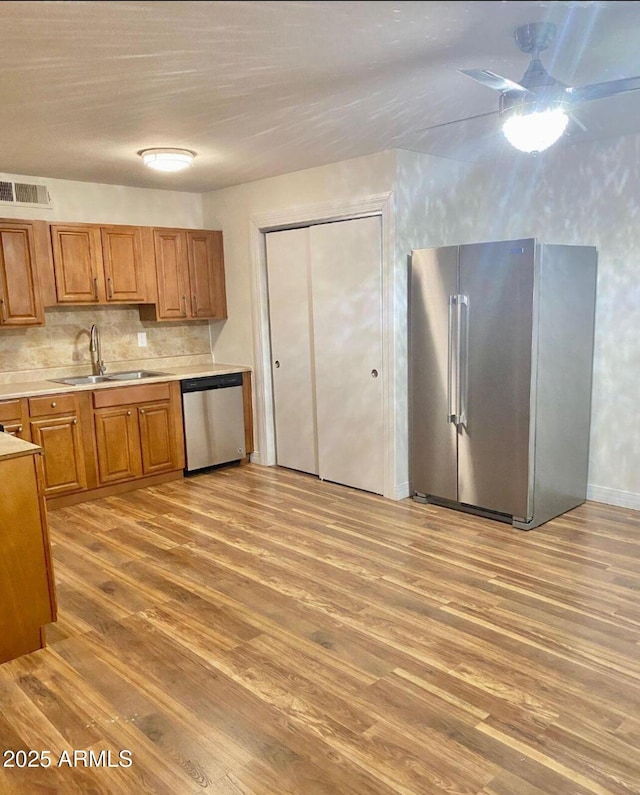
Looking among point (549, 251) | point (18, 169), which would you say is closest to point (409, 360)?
point (549, 251)

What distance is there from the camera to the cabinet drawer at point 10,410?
165 inches

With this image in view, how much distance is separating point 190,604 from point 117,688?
69 centimetres

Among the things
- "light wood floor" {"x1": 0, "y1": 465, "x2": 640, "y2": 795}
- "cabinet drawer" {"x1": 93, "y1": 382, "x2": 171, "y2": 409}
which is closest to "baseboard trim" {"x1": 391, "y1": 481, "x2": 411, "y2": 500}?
"light wood floor" {"x1": 0, "y1": 465, "x2": 640, "y2": 795}

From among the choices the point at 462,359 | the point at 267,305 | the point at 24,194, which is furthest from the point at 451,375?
the point at 24,194

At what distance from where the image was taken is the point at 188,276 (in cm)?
543

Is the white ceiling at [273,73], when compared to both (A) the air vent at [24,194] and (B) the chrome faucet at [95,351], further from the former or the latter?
(B) the chrome faucet at [95,351]

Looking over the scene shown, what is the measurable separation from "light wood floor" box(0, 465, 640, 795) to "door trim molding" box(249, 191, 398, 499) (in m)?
0.72

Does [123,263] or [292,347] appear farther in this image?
[292,347]

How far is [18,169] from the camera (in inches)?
174

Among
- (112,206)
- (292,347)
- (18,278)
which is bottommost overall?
(292,347)

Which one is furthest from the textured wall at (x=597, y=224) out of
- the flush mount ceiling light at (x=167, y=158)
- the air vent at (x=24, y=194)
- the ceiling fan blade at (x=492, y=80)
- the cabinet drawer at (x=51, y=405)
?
the air vent at (x=24, y=194)

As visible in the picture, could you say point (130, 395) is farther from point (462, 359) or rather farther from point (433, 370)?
point (462, 359)

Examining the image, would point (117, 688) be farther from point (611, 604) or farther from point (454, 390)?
point (454, 390)

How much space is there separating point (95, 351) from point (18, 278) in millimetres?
901
